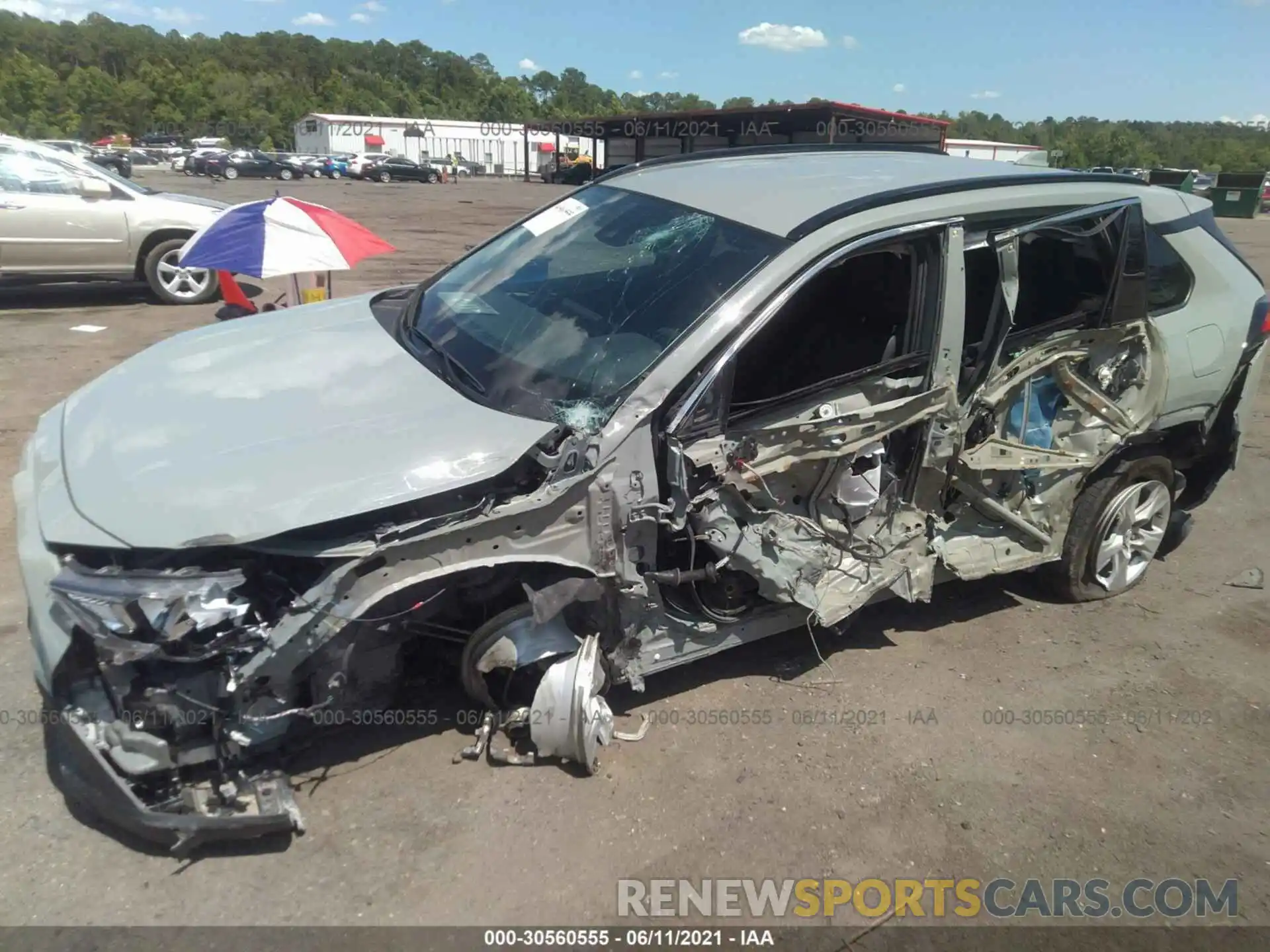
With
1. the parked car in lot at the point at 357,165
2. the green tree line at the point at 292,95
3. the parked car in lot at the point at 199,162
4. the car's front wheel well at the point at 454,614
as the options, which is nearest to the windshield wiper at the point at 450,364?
the car's front wheel well at the point at 454,614

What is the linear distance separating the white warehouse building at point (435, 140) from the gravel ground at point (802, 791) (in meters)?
72.5

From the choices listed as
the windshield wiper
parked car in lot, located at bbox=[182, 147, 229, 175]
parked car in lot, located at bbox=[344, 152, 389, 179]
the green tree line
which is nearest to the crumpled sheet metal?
the windshield wiper

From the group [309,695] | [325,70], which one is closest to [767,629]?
[309,695]

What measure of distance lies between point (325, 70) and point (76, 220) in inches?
5649

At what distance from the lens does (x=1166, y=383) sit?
381 centimetres

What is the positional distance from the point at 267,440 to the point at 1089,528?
355cm

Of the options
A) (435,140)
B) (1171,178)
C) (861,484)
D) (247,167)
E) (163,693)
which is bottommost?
(163,693)

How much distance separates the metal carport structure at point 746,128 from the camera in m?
27.9

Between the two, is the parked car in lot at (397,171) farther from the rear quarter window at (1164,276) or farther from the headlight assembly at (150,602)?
the headlight assembly at (150,602)

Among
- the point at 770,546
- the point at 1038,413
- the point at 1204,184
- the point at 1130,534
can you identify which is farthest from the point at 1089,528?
the point at 1204,184

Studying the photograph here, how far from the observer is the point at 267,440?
2672 mm

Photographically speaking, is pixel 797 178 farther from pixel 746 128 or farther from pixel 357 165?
pixel 357 165

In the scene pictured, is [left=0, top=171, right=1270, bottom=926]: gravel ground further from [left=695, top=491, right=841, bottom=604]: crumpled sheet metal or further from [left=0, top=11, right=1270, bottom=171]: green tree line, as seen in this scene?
[left=0, top=11, right=1270, bottom=171]: green tree line

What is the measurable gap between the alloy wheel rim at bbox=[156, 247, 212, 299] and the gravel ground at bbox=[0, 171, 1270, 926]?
6278mm
